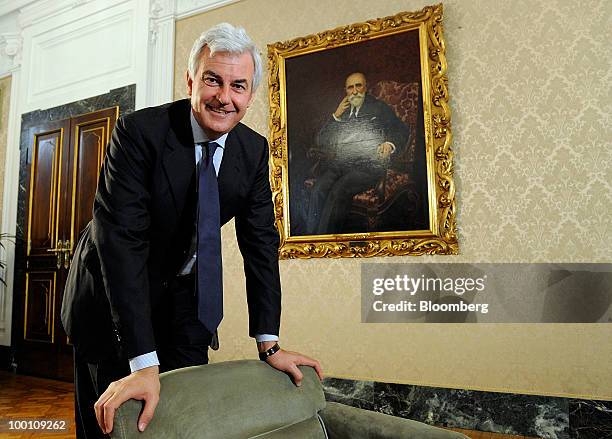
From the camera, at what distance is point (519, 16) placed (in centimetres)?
316

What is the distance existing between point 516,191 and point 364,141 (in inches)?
39.1

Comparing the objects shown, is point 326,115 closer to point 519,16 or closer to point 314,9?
point 314,9

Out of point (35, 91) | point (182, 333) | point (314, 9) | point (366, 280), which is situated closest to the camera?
point (182, 333)

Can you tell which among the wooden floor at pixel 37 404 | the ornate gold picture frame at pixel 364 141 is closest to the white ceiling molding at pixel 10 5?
the ornate gold picture frame at pixel 364 141

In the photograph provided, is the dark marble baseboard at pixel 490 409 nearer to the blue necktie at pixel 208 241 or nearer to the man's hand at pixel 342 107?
the man's hand at pixel 342 107

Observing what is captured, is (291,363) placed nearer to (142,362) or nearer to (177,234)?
(142,362)

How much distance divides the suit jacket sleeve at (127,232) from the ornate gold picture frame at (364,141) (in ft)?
7.28

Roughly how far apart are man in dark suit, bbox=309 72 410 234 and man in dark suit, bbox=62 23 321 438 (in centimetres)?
195

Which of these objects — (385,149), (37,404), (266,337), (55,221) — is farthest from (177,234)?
(55,221)

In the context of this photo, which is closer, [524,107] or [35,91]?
[524,107]

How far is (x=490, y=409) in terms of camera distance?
2.96 metres

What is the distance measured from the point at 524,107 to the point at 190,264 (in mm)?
2398

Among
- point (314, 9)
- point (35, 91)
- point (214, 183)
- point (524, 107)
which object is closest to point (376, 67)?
point (314, 9)

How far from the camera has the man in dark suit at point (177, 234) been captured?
1214 millimetres
